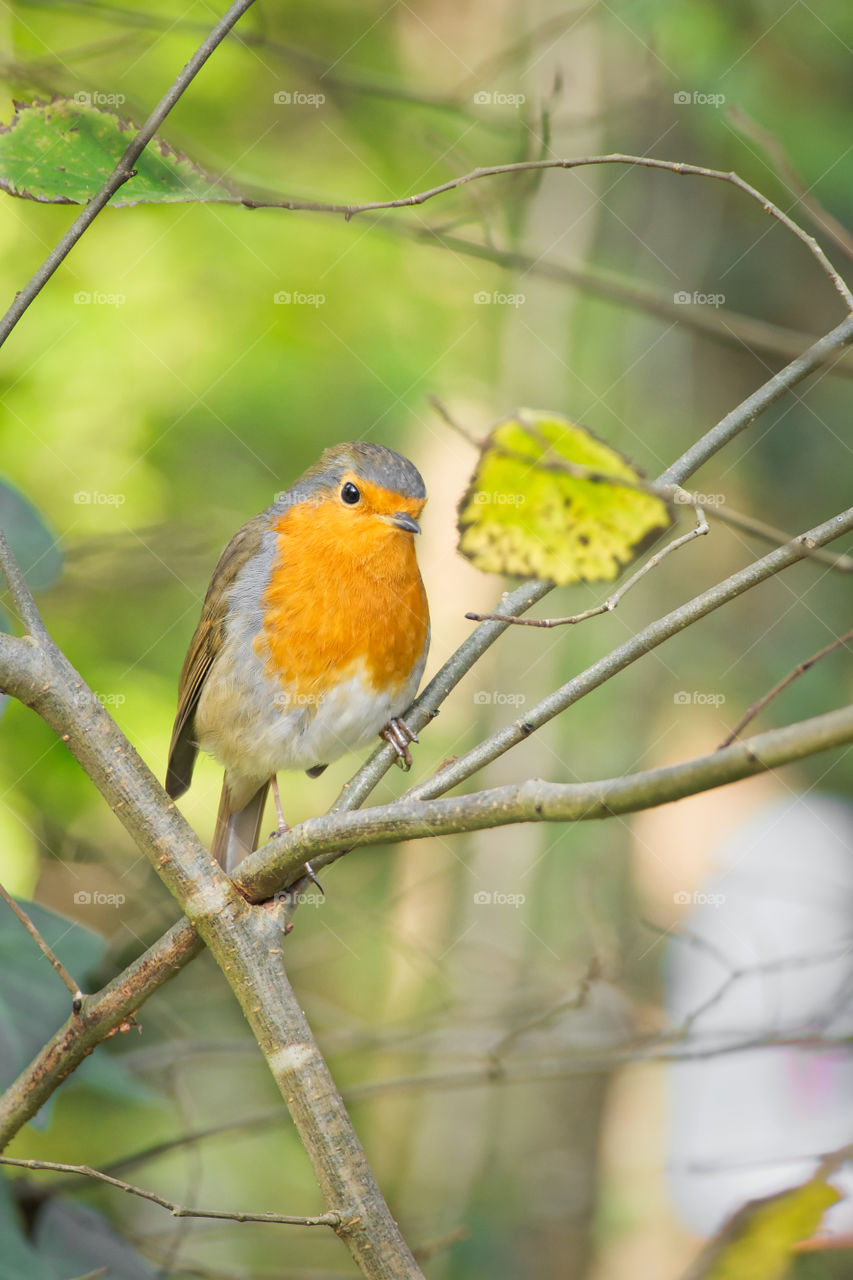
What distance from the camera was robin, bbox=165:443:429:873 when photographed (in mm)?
2916

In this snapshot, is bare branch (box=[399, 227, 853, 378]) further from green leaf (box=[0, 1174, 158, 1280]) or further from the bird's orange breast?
green leaf (box=[0, 1174, 158, 1280])

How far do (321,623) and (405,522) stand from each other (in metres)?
0.37

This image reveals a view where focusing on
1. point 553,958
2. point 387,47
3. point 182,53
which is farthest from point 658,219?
point 553,958

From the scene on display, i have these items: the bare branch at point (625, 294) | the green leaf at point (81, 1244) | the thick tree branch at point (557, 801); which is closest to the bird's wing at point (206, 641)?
the bare branch at point (625, 294)

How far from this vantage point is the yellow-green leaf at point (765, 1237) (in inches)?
55.8

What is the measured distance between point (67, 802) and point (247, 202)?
2504 mm

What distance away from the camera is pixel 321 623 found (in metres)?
2.94

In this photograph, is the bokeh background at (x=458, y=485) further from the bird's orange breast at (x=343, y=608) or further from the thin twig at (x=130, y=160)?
the thin twig at (x=130, y=160)

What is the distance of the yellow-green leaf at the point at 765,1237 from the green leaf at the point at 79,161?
1487 millimetres

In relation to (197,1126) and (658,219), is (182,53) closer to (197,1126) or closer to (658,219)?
(658,219)

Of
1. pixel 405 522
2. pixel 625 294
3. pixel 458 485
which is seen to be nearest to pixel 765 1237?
pixel 405 522

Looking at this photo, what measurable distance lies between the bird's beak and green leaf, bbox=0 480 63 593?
94 centimetres

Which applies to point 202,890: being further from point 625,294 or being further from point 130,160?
point 625,294

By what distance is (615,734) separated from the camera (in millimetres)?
5250
